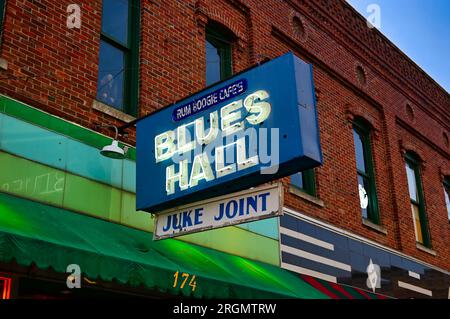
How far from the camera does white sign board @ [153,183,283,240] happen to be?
6441 millimetres

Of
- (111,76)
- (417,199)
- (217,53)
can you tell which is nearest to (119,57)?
(111,76)

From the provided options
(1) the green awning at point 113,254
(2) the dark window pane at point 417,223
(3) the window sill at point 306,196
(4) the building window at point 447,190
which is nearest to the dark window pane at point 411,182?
(2) the dark window pane at point 417,223

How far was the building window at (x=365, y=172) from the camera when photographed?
45.0ft

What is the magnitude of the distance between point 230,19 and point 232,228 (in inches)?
158

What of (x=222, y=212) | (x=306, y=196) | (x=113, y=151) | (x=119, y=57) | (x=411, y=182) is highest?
(x=411, y=182)

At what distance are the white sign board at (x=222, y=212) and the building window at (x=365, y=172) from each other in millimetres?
6958

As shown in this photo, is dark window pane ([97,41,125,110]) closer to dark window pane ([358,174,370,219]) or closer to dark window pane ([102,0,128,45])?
dark window pane ([102,0,128,45])

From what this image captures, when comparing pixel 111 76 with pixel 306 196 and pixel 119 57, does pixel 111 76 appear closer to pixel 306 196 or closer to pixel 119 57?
pixel 119 57

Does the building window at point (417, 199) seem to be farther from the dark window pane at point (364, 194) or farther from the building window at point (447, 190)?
the dark window pane at point (364, 194)

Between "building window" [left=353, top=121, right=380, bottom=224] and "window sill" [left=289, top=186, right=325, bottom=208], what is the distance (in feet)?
5.85

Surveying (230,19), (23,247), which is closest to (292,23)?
(230,19)

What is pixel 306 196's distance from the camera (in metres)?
11.5

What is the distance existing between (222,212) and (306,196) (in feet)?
16.5

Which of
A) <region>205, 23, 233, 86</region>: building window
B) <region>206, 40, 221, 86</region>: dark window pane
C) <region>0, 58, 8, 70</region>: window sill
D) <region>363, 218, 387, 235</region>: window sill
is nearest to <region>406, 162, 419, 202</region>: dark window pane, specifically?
<region>363, 218, 387, 235</region>: window sill
